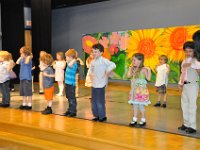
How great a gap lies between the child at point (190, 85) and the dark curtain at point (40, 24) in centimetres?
799

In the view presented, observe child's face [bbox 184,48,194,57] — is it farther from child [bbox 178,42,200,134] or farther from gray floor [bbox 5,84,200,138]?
gray floor [bbox 5,84,200,138]

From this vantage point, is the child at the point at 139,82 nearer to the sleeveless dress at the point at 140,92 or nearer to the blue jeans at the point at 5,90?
the sleeveless dress at the point at 140,92

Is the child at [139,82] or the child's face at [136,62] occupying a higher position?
the child's face at [136,62]

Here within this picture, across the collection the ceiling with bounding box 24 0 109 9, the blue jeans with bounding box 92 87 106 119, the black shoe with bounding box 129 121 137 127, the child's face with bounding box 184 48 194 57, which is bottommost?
the black shoe with bounding box 129 121 137 127

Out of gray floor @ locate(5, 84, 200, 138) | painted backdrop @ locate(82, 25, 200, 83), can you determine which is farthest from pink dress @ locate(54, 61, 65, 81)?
painted backdrop @ locate(82, 25, 200, 83)

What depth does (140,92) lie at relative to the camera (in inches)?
183

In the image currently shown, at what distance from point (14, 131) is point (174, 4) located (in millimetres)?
7032

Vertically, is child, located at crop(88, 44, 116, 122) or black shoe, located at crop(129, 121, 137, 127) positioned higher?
child, located at crop(88, 44, 116, 122)

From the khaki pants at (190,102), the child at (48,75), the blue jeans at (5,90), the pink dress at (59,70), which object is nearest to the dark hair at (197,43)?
the khaki pants at (190,102)

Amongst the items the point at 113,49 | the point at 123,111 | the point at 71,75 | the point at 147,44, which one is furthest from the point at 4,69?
the point at 113,49

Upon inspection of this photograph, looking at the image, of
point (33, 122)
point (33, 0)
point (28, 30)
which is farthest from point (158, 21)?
point (33, 122)

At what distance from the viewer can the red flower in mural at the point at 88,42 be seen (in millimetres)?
12133

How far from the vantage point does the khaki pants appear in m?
4.26

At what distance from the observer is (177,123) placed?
193 inches
